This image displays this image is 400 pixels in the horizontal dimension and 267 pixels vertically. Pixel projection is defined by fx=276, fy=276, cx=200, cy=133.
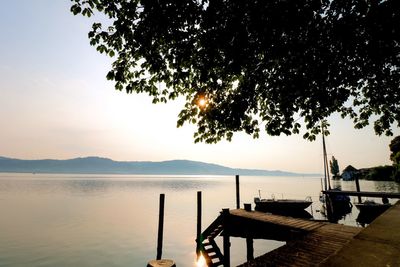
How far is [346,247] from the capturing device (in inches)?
139

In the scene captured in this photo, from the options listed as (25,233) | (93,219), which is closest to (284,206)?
(93,219)

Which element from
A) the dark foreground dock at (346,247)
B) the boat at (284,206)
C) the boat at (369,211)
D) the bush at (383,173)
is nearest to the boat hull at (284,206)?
the boat at (284,206)

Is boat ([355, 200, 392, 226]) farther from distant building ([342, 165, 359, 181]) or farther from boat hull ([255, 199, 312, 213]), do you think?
distant building ([342, 165, 359, 181])

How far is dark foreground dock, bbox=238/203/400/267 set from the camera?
10.1ft

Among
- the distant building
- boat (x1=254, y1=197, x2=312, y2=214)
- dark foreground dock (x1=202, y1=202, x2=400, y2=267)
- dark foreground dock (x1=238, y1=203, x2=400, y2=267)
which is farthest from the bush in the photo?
dark foreground dock (x1=238, y1=203, x2=400, y2=267)

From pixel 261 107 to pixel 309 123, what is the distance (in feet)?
5.77

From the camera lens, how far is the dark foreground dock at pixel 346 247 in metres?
3.07

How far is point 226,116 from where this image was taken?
8359 millimetres

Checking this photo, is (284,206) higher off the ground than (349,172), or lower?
lower

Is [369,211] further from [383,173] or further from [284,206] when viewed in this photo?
[383,173]

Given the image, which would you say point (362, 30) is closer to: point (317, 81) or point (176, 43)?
point (317, 81)

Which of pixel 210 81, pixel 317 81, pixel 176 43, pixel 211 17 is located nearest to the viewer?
pixel 211 17

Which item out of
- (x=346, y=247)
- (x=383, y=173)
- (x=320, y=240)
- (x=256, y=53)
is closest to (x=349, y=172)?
(x=383, y=173)

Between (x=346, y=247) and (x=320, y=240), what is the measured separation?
6.42m
